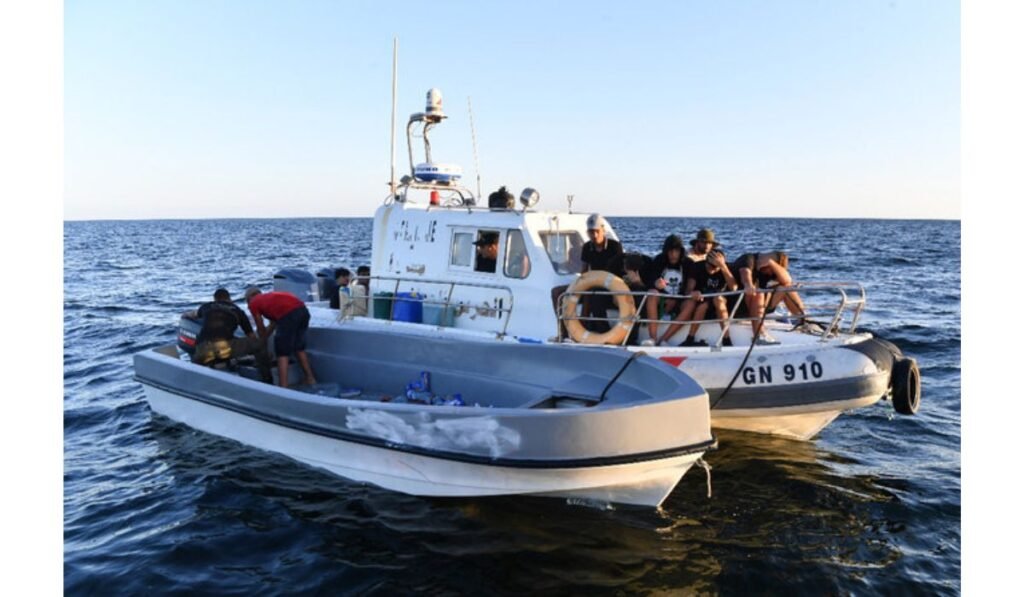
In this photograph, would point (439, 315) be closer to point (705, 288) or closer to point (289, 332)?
point (289, 332)

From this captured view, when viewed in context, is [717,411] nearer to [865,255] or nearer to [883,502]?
[883,502]

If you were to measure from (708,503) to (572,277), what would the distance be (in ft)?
9.59

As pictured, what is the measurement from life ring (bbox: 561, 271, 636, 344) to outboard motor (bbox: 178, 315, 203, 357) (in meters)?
4.24

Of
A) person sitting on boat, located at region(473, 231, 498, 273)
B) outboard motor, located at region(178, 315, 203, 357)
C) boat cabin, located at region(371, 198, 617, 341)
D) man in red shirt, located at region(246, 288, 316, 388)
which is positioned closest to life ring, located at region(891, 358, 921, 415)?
boat cabin, located at region(371, 198, 617, 341)

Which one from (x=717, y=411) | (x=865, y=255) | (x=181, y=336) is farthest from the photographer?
(x=865, y=255)

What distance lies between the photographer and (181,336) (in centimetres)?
872

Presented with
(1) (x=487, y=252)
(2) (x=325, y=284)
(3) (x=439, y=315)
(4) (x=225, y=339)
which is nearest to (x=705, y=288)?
(1) (x=487, y=252)

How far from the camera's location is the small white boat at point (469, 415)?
522 centimetres

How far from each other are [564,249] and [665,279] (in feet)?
4.20

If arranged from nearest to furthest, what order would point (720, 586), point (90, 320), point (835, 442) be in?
1. point (720, 586)
2. point (835, 442)
3. point (90, 320)

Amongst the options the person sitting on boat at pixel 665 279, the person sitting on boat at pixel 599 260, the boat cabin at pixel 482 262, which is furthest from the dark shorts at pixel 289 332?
the person sitting on boat at pixel 665 279

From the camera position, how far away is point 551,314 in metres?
7.82

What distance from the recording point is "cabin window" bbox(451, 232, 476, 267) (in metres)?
8.51

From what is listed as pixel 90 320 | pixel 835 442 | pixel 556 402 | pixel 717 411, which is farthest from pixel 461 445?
pixel 90 320
